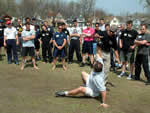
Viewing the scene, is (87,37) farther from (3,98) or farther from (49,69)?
(3,98)

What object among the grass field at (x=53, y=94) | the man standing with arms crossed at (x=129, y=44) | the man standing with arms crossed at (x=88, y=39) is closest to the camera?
the grass field at (x=53, y=94)

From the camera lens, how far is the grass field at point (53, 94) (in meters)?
4.94

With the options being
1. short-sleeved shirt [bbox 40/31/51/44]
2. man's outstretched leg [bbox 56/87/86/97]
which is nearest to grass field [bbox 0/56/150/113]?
man's outstretched leg [bbox 56/87/86/97]

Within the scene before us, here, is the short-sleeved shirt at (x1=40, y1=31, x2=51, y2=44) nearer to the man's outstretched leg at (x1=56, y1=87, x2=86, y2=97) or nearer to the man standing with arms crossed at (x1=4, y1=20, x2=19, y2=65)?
the man standing with arms crossed at (x1=4, y1=20, x2=19, y2=65)

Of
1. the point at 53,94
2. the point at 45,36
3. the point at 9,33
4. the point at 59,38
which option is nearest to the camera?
the point at 53,94

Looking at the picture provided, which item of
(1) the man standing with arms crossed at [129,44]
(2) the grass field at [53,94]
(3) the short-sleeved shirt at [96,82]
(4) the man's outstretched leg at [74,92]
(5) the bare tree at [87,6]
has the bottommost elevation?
(2) the grass field at [53,94]

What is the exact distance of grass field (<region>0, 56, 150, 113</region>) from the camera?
4.94m

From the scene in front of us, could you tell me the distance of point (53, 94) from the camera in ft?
19.3

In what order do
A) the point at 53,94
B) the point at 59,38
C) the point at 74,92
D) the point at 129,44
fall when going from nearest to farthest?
the point at 74,92
the point at 53,94
the point at 129,44
the point at 59,38

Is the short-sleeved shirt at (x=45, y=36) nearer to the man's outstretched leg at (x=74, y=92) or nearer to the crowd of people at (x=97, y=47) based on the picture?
the crowd of people at (x=97, y=47)

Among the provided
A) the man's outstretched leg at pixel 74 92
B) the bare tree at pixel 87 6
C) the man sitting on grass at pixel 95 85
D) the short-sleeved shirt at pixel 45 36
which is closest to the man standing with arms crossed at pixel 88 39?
the short-sleeved shirt at pixel 45 36

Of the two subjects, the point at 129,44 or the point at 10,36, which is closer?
the point at 129,44

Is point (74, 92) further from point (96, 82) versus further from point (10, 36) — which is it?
point (10, 36)

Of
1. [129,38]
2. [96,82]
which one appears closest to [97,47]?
[96,82]
